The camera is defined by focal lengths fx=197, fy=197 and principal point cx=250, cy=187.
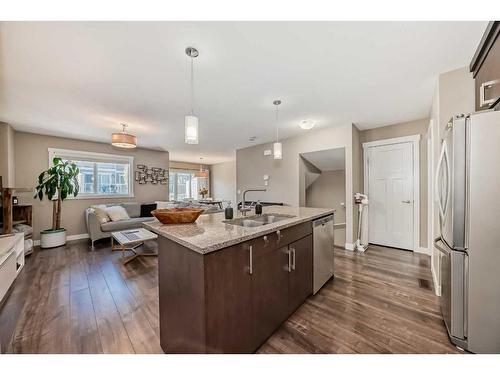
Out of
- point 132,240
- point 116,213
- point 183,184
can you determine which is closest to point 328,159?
point 132,240

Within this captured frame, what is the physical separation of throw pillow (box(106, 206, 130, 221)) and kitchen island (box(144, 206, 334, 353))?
3.49 meters

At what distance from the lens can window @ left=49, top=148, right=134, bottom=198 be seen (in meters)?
4.58

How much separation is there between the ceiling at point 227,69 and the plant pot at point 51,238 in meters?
2.05

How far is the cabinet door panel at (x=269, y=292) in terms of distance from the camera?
1.33 m

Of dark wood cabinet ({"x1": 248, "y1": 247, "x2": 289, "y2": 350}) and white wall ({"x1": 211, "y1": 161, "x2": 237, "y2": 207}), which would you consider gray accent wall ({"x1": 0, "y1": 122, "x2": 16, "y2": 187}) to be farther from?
white wall ({"x1": 211, "y1": 161, "x2": 237, "y2": 207})

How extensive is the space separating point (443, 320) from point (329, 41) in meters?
2.46

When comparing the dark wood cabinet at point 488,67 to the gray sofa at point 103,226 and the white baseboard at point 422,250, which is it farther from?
the gray sofa at point 103,226

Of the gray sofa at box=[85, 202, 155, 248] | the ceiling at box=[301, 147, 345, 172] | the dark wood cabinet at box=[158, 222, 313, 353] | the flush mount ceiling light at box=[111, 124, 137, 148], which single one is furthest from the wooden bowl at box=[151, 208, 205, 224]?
the ceiling at box=[301, 147, 345, 172]

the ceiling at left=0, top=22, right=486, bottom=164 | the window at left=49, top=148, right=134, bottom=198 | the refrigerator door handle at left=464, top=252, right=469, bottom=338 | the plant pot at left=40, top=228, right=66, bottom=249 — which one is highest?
the ceiling at left=0, top=22, right=486, bottom=164

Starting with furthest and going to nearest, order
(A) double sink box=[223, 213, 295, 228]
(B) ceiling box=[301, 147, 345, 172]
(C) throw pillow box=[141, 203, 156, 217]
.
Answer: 1. (C) throw pillow box=[141, 203, 156, 217]
2. (B) ceiling box=[301, 147, 345, 172]
3. (A) double sink box=[223, 213, 295, 228]

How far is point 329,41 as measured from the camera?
1535mm

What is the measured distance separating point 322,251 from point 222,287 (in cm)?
145

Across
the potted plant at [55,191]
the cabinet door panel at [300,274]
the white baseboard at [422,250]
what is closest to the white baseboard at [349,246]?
the white baseboard at [422,250]

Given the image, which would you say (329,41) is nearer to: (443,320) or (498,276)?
(498,276)
